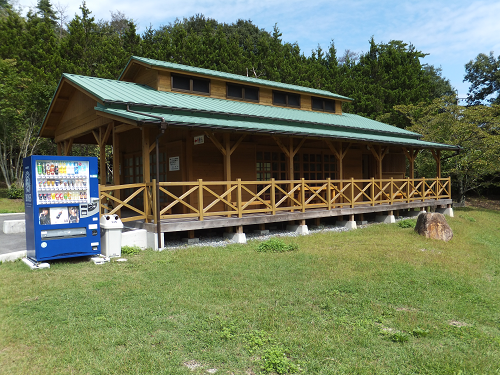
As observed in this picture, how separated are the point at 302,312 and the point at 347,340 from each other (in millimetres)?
882

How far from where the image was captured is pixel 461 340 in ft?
13.9

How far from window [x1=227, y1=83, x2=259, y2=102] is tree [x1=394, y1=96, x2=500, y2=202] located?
483 inches

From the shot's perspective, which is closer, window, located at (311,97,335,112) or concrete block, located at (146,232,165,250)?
concrete block, located at (146,232,165,250)

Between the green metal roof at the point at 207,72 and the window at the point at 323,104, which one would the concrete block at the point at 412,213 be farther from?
the green metal roof at the point at 207,72

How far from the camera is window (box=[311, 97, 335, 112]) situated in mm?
18000

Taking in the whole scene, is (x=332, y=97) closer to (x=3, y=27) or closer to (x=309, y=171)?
(x=309, y=171)

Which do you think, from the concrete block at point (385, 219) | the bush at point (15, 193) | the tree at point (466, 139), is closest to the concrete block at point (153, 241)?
the concrete block at point (385, 219)

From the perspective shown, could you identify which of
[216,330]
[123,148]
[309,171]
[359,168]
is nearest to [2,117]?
[123,148]

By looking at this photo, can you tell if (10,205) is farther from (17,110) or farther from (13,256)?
(13,256)

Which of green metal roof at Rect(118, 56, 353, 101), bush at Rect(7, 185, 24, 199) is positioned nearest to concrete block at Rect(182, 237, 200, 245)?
green metal roof at Rect(118, 56, 353, 101)

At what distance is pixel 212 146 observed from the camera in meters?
12.0

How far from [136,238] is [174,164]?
11.3 feet

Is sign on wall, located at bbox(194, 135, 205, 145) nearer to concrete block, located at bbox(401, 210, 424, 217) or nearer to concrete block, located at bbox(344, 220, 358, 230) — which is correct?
concrete block, located at bbox(344, 220, 358, 230)

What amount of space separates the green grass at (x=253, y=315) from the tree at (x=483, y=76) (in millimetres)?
40800
